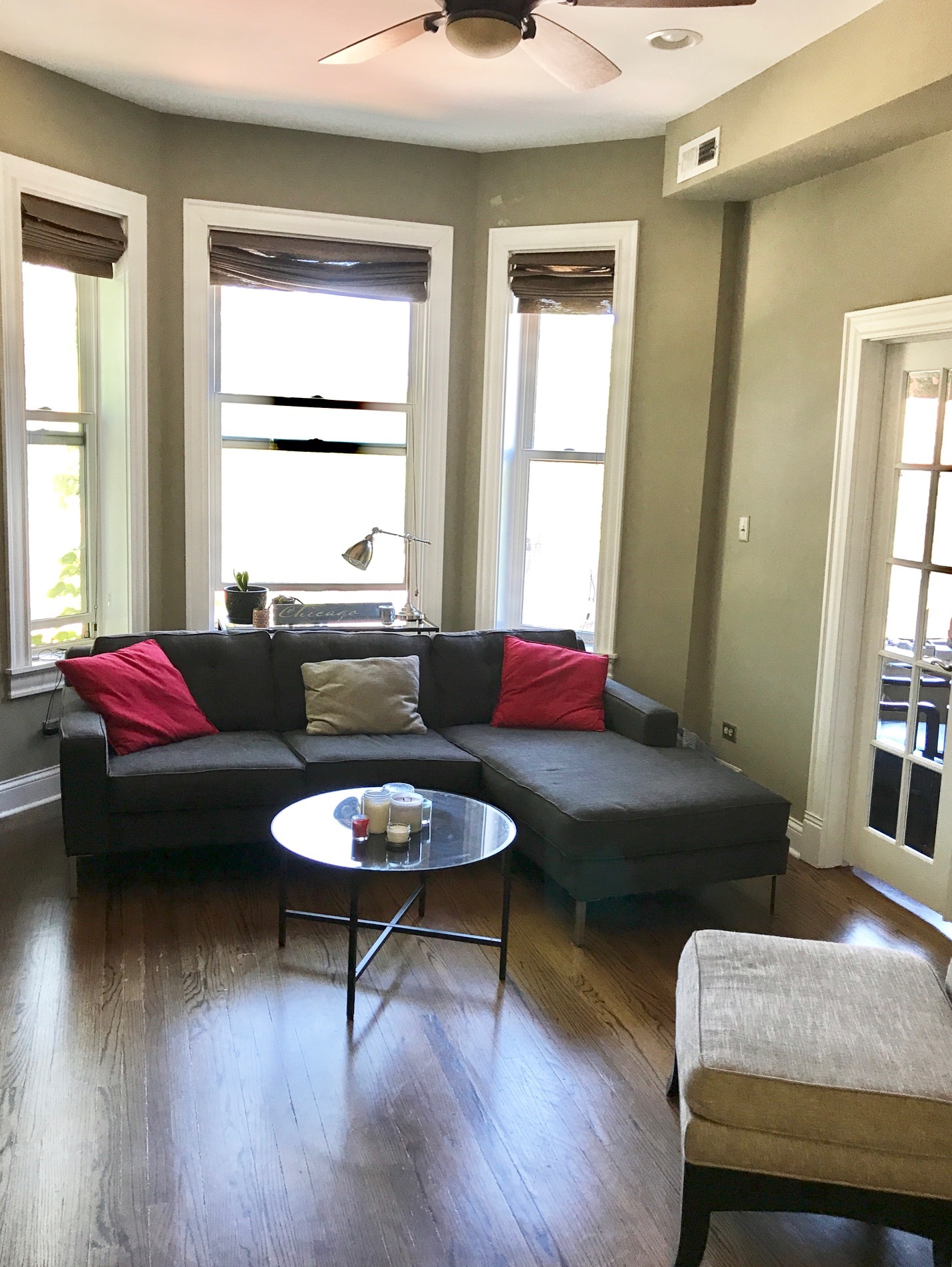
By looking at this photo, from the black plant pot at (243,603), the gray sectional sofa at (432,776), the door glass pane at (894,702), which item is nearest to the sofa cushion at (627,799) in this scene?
the gray sectional sofa at (432,776)

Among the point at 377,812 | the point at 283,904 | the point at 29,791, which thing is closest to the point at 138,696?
the point at 29,791

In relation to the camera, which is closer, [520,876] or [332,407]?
[520,876]

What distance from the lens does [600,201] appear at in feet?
16.0

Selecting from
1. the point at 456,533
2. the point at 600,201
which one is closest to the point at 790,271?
the point at 600,201

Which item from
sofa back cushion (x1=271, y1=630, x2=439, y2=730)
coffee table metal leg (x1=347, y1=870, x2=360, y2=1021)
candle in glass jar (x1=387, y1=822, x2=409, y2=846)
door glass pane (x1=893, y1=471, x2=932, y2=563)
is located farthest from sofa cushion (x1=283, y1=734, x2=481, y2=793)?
door glass pane (x1=893, y1=471, x2=932, y2=563)

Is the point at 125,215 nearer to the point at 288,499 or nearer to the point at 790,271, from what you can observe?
the point at 288,499

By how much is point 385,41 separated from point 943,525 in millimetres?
2371

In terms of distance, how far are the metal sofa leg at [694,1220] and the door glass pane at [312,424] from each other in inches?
153

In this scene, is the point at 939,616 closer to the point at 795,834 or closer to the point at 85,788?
the point at 795,834

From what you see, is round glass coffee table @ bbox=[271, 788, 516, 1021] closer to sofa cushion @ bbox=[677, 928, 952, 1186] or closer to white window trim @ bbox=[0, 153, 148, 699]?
sofa cushion @ bbox=[677, 928, 952, 1186]

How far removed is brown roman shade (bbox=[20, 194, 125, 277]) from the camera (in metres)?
4.21

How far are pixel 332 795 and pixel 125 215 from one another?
279cm

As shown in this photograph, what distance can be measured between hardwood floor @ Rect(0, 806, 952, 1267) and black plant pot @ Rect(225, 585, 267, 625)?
1460mm

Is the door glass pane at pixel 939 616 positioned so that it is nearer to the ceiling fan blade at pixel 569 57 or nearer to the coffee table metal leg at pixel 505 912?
the coffee table metal leg at pixel 505 912
